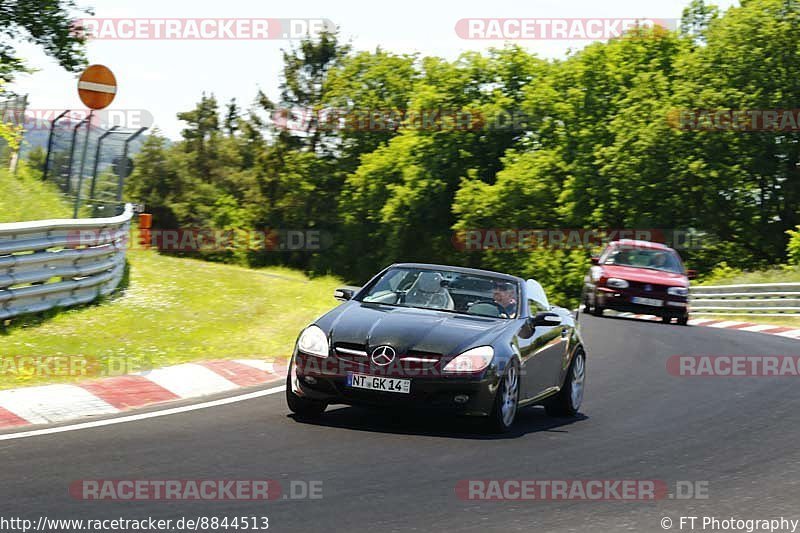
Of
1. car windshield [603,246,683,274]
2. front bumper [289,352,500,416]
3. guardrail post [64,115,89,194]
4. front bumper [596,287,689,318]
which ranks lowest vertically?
front bumper [596,287,689,318]

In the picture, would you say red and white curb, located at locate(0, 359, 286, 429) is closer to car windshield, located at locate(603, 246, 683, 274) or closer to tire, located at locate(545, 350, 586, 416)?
tire, located at locate(545, 350, 586, 416)

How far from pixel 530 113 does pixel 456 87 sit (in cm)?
580

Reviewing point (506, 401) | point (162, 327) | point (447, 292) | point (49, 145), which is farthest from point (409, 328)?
point (49, 145)

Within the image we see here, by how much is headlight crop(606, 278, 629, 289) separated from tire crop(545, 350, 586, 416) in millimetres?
13419

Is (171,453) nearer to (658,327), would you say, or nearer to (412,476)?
(412,476)

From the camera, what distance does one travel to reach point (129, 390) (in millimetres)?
9805

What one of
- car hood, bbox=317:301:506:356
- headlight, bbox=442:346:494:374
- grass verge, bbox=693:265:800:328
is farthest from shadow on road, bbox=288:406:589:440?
grass verge, bbox=693:265:800:328

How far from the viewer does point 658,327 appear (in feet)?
73.2

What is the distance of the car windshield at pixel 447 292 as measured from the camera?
31.8 ft

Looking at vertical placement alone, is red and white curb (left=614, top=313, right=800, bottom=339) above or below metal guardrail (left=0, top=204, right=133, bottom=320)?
below

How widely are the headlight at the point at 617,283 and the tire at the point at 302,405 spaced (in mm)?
15768

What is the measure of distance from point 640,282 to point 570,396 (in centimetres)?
1378

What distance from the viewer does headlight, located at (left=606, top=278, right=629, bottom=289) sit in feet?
78.5

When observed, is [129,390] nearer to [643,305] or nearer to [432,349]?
[432,349]
